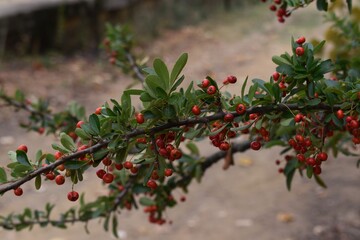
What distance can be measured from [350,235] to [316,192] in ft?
2.28

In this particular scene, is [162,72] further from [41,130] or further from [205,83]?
[41,130]

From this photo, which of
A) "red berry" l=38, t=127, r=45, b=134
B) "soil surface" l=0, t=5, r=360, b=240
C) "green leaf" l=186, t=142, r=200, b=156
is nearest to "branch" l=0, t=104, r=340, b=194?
"green leaf" l=186, t=142, r=200, b=156

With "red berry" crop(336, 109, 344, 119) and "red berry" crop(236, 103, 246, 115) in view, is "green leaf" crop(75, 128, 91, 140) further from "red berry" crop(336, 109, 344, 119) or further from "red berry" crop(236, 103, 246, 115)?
"red berry" crop(336, 109, 344, 119)

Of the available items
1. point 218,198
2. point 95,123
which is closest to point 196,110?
point 95,123

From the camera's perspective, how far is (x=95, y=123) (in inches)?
47.6

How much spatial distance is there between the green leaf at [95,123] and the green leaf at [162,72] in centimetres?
18

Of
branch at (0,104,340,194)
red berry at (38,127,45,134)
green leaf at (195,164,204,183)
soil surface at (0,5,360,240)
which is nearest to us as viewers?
branch at (0,104,340,194)

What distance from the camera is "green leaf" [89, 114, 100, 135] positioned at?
1.20 metres

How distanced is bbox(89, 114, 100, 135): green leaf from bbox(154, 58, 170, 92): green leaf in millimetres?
177

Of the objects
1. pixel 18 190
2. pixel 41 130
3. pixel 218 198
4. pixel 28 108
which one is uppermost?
pixel 28 108

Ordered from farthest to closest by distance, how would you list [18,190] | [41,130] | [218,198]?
[218,198], [41,130], [18,190]

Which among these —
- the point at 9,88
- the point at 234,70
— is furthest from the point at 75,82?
the point at 234,70

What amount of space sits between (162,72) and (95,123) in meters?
0.20

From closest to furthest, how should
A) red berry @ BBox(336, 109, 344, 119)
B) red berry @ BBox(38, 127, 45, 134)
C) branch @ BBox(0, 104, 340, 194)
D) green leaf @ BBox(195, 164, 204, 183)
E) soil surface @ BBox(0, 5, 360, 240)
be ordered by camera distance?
branch @ BBox(0, 104, 340, 194)
red berry @ BBox(336, 109, 344, 119)
green leaf @ BBox(195, 164, 204, 183)
red berry @ BBox(38, 127, 45, 134)
soil surface @ BBox(0, 5, 360, 240)
